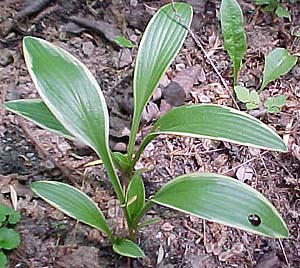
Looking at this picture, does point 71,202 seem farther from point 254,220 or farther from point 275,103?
point 275,103

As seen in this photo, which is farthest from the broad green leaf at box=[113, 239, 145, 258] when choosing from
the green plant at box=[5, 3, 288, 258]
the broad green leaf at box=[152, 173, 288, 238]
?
the broad green leaf at box=[152, 173, 288, 238]

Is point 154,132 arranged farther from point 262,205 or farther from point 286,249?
point 286,249

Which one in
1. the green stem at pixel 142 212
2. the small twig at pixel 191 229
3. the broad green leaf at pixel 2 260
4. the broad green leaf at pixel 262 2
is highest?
the broad green leaf at pixel 262 2

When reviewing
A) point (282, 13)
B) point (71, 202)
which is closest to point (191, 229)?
point (71, 202)

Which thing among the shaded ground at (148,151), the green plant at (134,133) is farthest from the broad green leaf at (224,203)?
the shaded ground at (148,151)

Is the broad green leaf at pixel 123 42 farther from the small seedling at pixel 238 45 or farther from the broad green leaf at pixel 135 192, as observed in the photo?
the broad green leaf at pixel 135 192

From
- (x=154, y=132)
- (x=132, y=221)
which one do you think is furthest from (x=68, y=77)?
(x=132, y=221)

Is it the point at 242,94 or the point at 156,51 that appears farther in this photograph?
the point at 242,94

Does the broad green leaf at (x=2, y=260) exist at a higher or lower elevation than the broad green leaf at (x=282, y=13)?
lower
